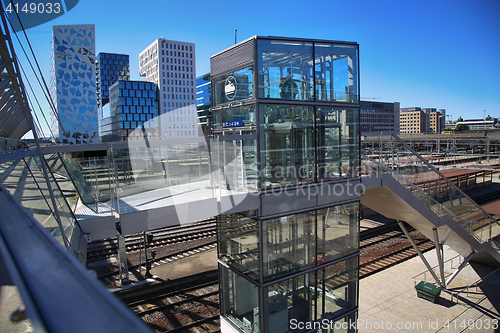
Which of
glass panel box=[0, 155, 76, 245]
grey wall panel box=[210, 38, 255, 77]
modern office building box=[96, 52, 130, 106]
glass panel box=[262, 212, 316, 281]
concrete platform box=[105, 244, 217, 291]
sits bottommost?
concrete platform box=[105, 244, 217, 291]

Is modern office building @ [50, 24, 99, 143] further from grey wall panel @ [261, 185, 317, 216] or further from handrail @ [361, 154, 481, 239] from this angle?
grey wall panel @ [261, 185, 317, 216]

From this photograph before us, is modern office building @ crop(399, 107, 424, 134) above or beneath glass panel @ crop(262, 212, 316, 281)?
above

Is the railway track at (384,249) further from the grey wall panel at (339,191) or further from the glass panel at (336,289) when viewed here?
the grey wall panel at (339,191)

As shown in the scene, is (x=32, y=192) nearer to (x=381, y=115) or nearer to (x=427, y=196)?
(x=427, y=196)

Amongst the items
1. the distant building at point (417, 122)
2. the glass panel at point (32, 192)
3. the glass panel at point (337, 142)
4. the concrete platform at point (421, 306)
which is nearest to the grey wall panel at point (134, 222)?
the glass panel at point (32, 192)

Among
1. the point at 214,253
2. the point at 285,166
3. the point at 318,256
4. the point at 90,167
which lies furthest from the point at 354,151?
the point at 214,253

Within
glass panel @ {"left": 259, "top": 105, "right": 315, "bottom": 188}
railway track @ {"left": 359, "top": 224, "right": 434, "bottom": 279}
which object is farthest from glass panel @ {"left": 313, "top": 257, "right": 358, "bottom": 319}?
railway track @ {"left": 359, "top": 224, "right": 434, "bottom": 279}

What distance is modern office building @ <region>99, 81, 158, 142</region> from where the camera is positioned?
259 ft

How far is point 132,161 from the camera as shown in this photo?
553 cm

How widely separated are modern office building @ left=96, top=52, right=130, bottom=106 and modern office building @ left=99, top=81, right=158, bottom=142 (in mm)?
39206

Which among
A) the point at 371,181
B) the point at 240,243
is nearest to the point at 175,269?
the point at 240,243

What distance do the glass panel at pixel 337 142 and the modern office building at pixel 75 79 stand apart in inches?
2517

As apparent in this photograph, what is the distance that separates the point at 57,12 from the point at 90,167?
29.2ft

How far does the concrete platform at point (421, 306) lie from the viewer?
10.0m
